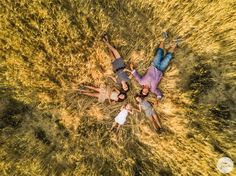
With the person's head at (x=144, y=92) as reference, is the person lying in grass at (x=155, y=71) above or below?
above

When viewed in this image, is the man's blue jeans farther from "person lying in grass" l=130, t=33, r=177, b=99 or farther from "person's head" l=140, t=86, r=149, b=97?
"person's head" l=140, t=86, r=149, b=97

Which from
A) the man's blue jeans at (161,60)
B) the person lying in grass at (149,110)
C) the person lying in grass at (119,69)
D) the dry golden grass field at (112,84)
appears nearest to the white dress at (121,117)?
the dry golden grass field at (112,84)

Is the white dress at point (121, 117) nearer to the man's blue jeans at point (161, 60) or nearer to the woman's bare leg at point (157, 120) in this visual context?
the woman's bare leg at point (157, 120)

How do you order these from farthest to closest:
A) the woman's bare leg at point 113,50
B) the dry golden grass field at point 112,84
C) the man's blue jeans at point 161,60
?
the man's blue jeans at point 161,60
the woman's bare leg at point 113,50
the dry golden grass field at point 112,84

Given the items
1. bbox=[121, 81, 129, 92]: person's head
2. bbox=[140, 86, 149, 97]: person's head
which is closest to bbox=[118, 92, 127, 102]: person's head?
bbox=[121, 81, 129, 92]: person's head

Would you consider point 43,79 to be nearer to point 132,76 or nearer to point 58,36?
point 58,36

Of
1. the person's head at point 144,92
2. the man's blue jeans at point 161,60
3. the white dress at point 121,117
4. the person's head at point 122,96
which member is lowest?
the white dress at point 121,117

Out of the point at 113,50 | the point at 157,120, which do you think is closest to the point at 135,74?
the point at 113,50

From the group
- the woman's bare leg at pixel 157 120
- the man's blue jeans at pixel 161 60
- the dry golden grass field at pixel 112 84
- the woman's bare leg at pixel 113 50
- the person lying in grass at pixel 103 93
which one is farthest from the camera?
the woman's bare leg at pixel 157 120
